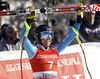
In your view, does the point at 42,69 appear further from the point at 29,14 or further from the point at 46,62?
the point at 29,14

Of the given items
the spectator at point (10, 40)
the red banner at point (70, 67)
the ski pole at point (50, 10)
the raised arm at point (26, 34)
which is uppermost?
the ski pole at point (50, 10)

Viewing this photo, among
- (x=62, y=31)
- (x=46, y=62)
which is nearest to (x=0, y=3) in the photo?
(x=62, y=31)

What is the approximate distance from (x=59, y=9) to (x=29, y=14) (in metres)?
0.57

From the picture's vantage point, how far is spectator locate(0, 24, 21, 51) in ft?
17.4

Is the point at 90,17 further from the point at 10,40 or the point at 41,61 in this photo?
the point at 41,61

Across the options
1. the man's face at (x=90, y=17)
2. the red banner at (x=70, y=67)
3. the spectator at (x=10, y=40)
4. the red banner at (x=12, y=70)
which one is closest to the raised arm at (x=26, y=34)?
the red banner at (x=12, y=70)

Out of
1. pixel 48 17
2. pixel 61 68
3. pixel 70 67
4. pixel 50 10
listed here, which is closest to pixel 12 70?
pixel 61 68

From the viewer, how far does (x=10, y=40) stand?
5508 millimetres

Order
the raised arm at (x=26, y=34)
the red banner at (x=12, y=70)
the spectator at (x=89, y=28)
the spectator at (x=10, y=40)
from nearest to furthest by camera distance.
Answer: the raised arm at (x=26, y=34) → the red banner at (x=12, y=70) → the spectator at (x=10, y=40) → the spectator at (x=89, y=28)

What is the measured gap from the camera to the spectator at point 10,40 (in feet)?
17.4

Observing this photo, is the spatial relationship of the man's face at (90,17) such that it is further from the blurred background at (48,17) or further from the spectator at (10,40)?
the spectator at (10,40)

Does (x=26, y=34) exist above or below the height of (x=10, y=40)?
above

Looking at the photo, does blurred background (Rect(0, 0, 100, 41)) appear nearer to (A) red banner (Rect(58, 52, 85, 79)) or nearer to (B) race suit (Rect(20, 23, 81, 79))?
(A) red banner (Rect(58, 52, 85, 79))

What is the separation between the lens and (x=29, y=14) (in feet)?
11.6
